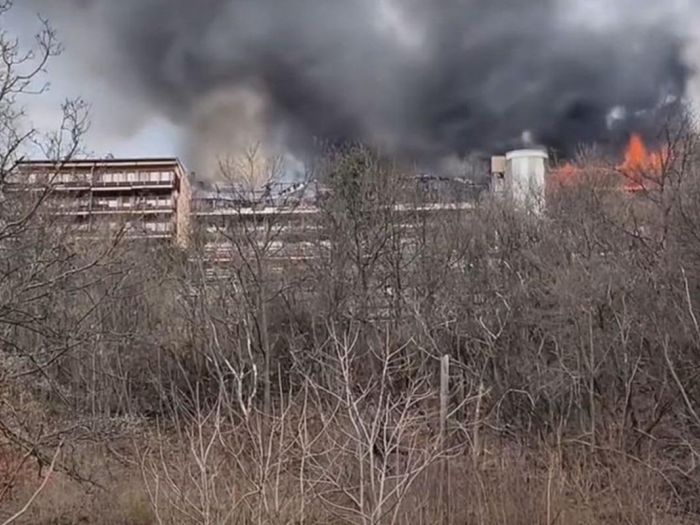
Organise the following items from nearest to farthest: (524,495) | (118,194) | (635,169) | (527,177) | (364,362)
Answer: (524,495)
(364,362)
(635,169)
(527,177)
(118,194)

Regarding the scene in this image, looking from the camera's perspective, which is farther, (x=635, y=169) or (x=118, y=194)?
(x=118, y=194)

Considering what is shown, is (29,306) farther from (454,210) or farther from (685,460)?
(454,210)

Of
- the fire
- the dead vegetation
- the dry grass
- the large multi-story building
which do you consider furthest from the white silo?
the dry grass

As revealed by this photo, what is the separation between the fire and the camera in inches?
706

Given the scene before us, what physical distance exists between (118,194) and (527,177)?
1994cm

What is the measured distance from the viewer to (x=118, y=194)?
35188 mm

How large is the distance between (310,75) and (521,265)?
6407 mm

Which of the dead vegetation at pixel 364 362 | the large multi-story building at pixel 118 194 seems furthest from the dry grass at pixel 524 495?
the large multi-story building at pixel 118 194

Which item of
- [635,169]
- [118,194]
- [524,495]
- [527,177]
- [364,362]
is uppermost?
[118,194]

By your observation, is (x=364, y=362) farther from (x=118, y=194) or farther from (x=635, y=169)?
(x=118, y=194)

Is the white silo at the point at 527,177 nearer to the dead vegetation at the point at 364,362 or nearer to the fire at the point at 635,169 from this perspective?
the fire at the point at 635,169

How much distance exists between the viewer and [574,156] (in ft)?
69.7

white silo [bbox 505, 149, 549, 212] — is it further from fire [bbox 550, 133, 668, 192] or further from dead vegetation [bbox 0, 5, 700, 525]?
dead vegetation [bbox 0, 5, 700, 525]

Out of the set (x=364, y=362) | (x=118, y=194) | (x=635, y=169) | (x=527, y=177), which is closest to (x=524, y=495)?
(x=364, y=362)
